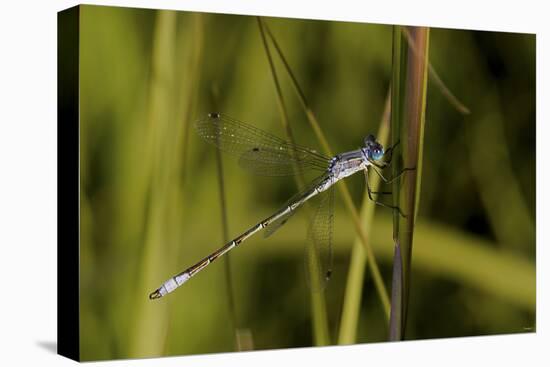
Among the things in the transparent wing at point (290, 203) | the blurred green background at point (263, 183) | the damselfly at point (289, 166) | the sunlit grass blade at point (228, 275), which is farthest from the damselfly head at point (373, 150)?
the sunlit grass blade at point (228, 275)

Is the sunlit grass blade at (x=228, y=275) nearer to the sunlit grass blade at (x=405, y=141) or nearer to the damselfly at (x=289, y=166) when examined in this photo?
the damselfly at (x=289, y=166)

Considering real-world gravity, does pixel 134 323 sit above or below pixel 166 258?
below

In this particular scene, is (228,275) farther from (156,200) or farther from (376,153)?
(376,153)

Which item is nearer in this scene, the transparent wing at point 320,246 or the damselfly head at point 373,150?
the transparent wing at point 320,246

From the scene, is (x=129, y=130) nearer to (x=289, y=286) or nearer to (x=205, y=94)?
(x=205, y=94)

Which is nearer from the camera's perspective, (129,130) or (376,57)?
(129,130)

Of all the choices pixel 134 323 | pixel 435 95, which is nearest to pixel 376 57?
pixel 435 95

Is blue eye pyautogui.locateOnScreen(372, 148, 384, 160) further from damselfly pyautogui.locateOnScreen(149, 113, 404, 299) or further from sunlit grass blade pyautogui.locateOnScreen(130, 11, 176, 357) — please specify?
sunlit grass blade pyautogui.locateOnScreen(130, 11, 176, 357)

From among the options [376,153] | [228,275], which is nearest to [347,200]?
[376,153]
